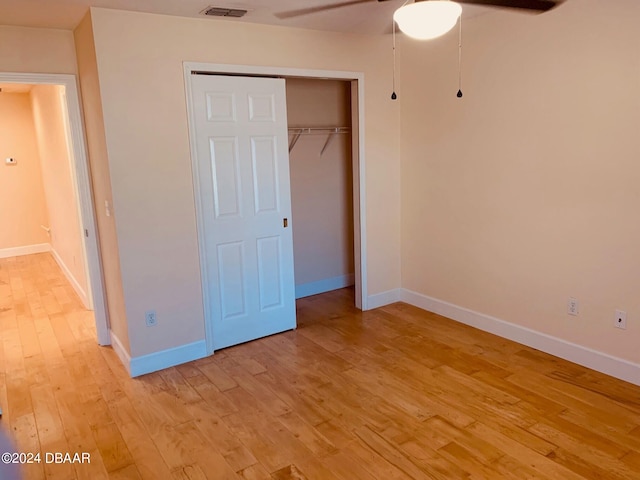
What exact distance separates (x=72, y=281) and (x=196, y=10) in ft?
13.3

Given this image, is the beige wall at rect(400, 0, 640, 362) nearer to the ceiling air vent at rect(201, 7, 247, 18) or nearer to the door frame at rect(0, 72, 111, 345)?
the ceiling air vent at rect(201, 7, 247, 18)

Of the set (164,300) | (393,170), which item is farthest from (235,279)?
(393,170)

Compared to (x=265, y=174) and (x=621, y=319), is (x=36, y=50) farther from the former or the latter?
(x=621, y=319)

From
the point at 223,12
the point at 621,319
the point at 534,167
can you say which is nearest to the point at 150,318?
the point at 223,12

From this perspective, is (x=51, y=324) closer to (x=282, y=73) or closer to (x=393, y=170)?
(x=282, y=73)

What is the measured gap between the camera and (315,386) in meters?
3.18

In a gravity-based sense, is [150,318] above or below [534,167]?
below

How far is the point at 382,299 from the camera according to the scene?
4.73m

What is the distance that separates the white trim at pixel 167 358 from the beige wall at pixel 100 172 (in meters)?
0.17

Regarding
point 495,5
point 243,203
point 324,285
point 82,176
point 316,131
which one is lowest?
point 324,285

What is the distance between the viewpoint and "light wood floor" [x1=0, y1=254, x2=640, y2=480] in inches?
93.5

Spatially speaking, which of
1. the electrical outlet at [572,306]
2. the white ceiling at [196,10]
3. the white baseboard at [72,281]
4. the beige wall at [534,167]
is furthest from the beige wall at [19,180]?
the electrical outlet at [572,306]

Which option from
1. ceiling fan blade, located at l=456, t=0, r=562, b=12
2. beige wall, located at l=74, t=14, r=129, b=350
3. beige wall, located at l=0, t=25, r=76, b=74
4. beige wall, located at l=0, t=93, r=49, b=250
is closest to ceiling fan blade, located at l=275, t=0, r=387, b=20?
ceiling fan blade, located at l=456, t=0, r=562, b=12

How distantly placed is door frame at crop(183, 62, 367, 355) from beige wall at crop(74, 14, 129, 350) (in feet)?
1.93
